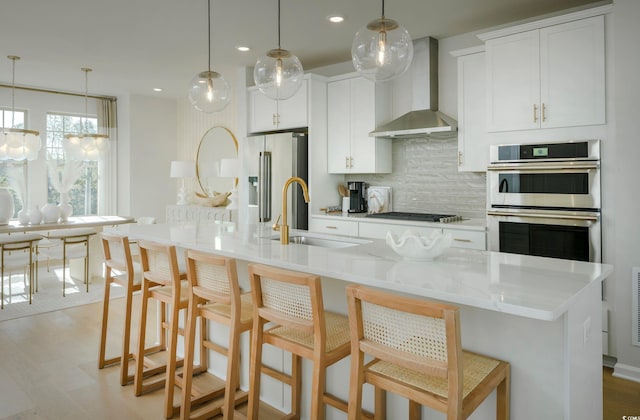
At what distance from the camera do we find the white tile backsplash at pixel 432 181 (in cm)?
434

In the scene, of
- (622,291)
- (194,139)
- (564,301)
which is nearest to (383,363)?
(564,301)

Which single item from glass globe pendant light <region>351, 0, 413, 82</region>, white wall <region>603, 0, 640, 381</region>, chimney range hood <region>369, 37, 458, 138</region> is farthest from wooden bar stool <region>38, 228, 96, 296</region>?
white wall <region>603, 0, 640, 381</region>

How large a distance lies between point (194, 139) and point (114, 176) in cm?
151

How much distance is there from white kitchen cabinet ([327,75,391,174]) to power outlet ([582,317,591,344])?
3074mm

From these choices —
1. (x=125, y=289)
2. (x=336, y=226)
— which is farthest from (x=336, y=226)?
(x=125, y=289)

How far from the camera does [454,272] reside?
1817 millimetres

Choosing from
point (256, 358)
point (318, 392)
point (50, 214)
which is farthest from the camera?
point (50, 214)

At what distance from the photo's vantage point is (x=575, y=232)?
318 centimetres

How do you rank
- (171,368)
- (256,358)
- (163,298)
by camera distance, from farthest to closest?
(163,298) < (171,368) < (256,358)

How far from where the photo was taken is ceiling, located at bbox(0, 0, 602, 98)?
11.8ft

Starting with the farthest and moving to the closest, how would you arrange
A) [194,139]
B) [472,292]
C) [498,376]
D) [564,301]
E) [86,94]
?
[194,139]
[86,94]
[498,376]
[472,292]
[564,301]

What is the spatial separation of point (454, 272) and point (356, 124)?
3.17 meters

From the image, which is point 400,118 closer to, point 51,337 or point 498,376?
point 498,376

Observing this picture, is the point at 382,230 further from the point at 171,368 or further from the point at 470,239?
the point at 171,368
